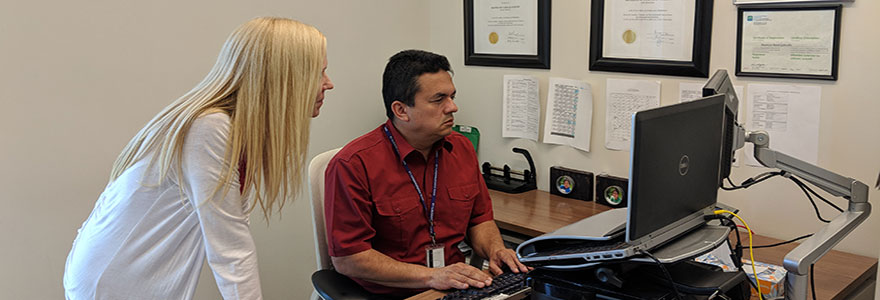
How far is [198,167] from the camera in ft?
4.65

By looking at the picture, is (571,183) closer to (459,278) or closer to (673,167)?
(459,278)

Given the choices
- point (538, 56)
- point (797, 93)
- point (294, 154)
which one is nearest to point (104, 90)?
point (294, 154)

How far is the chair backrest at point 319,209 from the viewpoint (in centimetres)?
211

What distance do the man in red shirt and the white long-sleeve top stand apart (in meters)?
0.48

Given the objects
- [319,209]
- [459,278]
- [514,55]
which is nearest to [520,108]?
[514,55]

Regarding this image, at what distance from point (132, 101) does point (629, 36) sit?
1.80 meters

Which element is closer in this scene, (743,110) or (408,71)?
(408,71)

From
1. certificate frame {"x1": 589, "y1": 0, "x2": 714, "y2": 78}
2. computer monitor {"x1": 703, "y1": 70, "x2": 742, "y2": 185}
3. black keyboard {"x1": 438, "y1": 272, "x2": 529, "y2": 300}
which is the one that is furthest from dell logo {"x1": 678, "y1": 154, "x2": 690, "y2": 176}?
certificate frame {"x1": 589, "y1": 0, "x2": 714, "y2": 78}

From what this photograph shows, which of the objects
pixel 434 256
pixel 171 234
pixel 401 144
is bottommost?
pixel 434 256

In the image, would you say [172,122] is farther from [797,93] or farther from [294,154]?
[797,93]

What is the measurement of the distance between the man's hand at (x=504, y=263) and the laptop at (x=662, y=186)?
0.83ft

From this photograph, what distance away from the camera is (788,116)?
225 cm

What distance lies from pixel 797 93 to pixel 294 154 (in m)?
1.61

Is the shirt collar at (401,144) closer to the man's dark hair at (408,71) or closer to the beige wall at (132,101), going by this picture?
the man's dark hair at (408,71)
